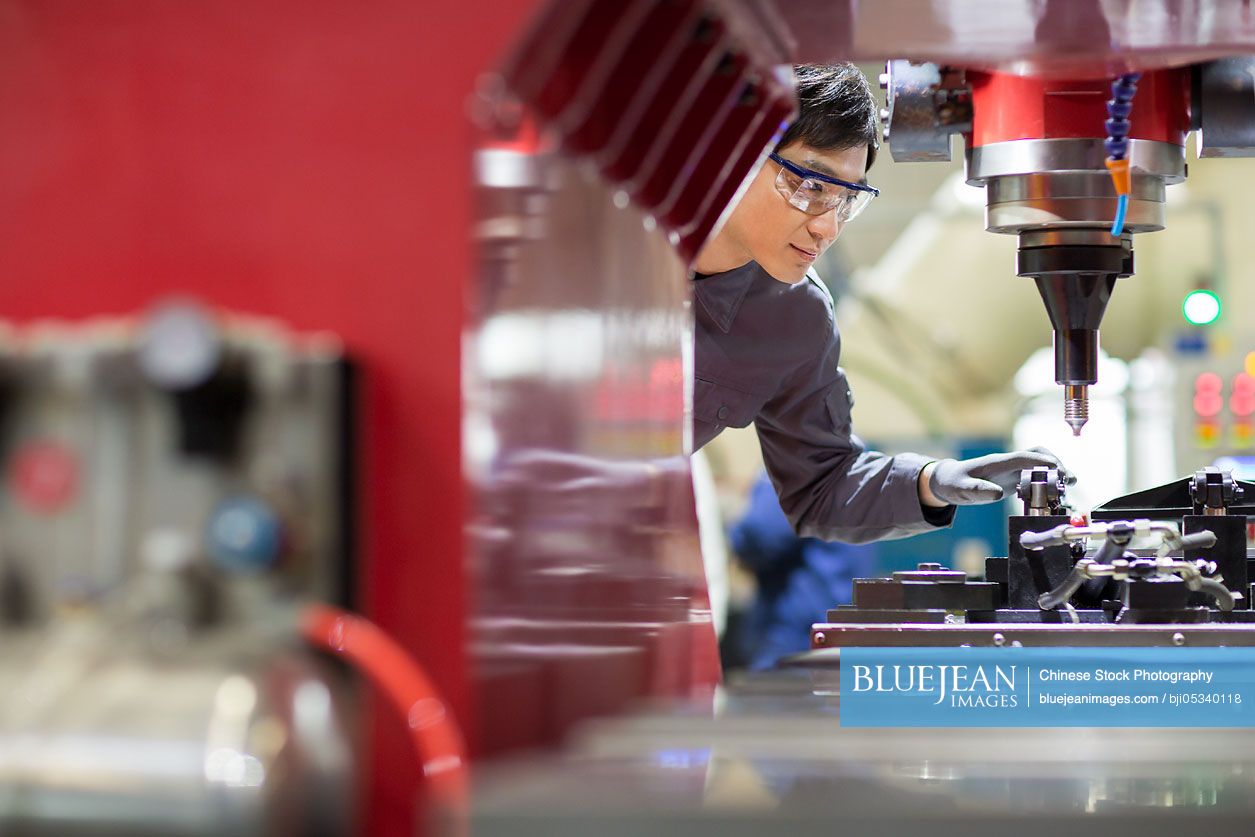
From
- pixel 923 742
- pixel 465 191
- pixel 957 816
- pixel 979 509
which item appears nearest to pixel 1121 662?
pixel 923 742

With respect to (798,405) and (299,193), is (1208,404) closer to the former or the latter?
(798,405)

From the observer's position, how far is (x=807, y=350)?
2.63m

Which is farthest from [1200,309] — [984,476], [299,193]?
[299,193]

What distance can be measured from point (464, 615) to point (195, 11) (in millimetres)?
367

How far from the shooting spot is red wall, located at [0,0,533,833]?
774mm

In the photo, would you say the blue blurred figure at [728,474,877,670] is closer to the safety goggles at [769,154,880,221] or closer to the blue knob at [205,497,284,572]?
the safety goggles at [769,154,880,221]

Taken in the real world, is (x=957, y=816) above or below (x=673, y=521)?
below

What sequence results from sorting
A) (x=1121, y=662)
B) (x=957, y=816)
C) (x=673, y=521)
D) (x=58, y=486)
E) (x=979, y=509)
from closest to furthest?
1. (x=957, y=816)
2. (x=58, y=486)
3. (x=1121, y=662)
4. (x=673, y=521)
5. (x=979, y=509)

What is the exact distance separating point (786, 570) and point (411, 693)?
382cm

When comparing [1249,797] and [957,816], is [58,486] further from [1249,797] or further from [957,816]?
[1249,797]

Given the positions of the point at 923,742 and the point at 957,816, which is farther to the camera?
the point at 923,742

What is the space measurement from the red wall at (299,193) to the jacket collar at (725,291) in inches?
66.0

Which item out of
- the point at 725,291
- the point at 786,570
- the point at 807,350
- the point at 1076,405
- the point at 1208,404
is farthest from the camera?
the point at 1208,404

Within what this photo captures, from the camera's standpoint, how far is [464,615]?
0.77 metres
